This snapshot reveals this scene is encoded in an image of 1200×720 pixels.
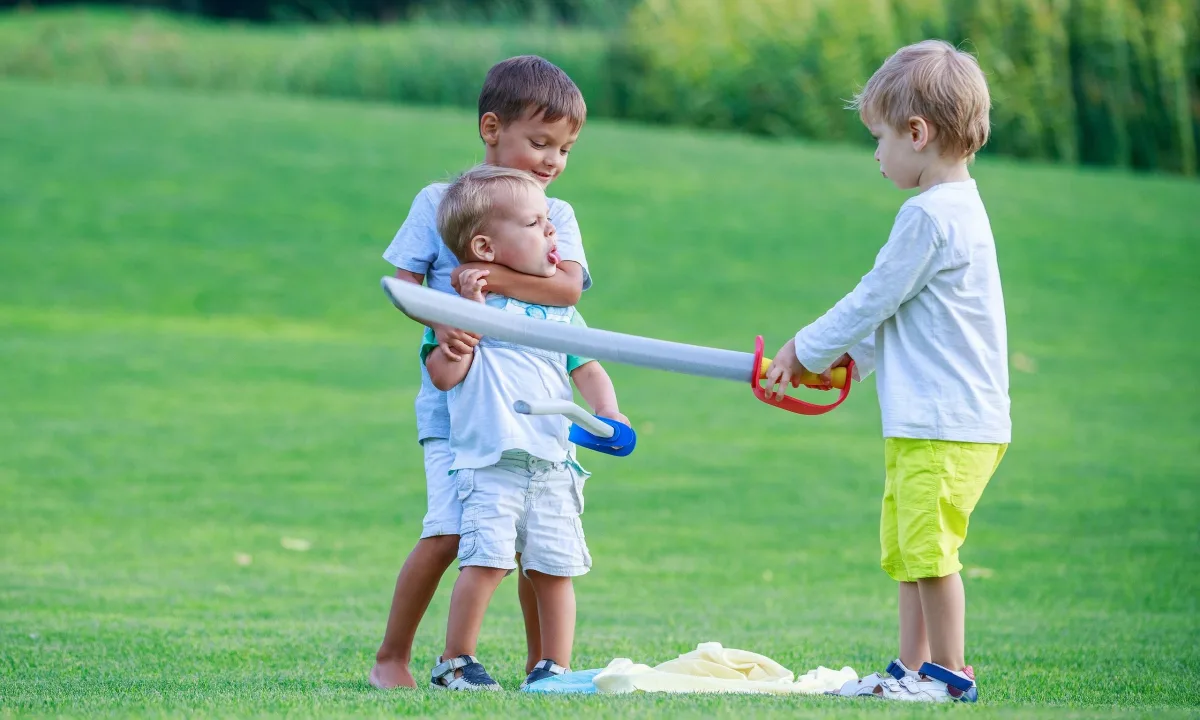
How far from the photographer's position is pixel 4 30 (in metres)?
26.3

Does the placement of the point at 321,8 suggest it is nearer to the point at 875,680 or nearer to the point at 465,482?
→ the point at 465,482

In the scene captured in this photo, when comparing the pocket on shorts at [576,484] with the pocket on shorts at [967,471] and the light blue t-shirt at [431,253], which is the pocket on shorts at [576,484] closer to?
the light blue t-shirt at [431,253]

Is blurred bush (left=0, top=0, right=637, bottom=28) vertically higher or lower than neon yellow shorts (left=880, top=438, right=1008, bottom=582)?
higher

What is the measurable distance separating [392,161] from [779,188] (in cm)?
451

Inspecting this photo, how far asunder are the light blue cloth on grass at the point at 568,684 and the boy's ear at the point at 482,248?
114 centimetres

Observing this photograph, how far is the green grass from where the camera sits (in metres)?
5.05

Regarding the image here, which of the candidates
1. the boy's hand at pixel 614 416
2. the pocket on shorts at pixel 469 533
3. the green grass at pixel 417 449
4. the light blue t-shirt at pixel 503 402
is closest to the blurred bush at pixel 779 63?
the green grass at pixel 417 449

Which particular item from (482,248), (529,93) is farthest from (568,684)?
(529,93)

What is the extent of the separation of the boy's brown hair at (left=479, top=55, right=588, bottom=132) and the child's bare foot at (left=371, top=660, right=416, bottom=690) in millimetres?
1520

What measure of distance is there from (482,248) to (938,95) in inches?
48.8

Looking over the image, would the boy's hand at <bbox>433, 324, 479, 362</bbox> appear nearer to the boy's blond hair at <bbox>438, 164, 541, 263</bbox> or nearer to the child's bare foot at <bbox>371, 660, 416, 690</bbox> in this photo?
the boy's blond hair at <bbox>438, 164, 541, 263</bbox>

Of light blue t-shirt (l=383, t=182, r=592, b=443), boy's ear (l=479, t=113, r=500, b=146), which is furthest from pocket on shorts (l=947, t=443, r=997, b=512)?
boy's ear (l=479, t=113, r=500, b=146)

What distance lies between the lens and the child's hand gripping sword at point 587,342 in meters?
3.70

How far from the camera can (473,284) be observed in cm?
399
